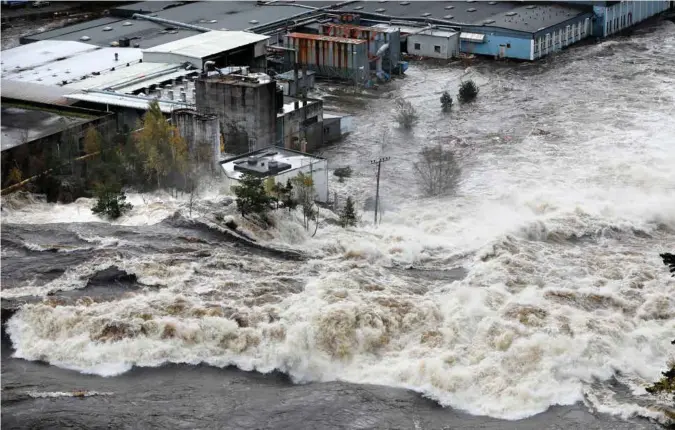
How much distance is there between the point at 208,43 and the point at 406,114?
19.6ft

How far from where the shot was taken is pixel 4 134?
2134cm

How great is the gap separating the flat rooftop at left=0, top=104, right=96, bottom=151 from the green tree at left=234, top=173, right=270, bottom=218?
4.90 metres

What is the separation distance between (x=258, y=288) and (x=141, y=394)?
10.7 feet

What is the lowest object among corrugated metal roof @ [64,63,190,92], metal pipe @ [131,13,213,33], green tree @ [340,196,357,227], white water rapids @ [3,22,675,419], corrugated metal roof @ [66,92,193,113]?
white water rapids @ [3,22,675,419]

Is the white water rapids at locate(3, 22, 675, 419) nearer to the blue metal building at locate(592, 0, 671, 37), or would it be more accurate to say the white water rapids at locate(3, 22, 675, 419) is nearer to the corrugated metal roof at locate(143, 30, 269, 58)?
the corrugated metal roof at locate(143, 30, 269, 58)

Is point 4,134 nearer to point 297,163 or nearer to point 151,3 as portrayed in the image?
point 297,163

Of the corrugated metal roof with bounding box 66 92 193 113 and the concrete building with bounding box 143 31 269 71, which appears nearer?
the corrugated metal roof with bounding box 66 92 193 113

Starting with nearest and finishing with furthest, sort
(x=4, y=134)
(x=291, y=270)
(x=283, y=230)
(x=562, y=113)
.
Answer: (x=291, y=270) < (x=283, y=230) < (x=4, y=134) < (x=562, y=113)

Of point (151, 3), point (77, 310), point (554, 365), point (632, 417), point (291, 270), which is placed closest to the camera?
point (632, 417)

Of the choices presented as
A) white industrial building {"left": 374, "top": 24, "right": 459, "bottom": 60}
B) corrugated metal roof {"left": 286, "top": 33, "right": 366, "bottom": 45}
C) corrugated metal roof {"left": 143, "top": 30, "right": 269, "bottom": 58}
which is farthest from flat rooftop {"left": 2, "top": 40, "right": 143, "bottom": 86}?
white industrial building {"left": 374, "top": 24, "right": 459, "bottom": 60}

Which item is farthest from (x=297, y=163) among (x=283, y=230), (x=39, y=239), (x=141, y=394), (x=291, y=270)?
(x=141, y=394)

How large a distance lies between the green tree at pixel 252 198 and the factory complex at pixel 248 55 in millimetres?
2815

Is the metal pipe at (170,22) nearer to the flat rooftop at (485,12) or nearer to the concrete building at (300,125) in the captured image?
the flat rooftop at (485,12)

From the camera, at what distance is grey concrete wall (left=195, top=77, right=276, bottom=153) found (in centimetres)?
2273
